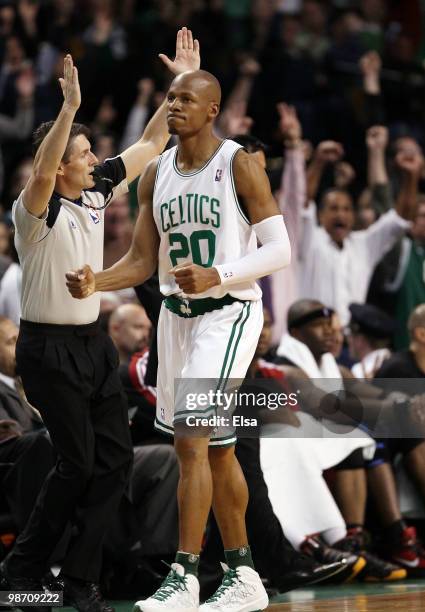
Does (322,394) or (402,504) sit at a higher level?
(322,394)

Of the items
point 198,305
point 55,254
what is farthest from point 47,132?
point 198,305

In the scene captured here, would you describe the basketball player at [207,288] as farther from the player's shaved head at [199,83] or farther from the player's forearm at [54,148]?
the player's forearm at [54,148]

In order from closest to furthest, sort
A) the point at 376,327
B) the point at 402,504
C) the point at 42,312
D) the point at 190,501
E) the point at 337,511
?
the point at 190,501 → the point at 42,312 → the point at 337,511 → the point at 402,504 → the point at 376,327

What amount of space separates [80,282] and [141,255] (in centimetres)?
56

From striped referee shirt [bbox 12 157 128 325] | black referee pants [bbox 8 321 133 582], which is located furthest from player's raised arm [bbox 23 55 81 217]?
black referee pants [bbox 8 321 133 582]

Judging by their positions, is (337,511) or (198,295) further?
(337,511)

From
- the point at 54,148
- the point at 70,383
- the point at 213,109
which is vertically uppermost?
the point at 213,109

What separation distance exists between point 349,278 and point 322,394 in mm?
2642

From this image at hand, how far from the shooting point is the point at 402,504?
7.66 metres

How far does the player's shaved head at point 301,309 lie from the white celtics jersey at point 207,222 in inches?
92.7

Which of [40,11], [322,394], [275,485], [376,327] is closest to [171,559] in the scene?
[275,485]

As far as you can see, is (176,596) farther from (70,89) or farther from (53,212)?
(70,89)

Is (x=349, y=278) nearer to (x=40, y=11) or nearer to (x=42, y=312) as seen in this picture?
(x=42, y=312)

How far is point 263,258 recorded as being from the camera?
17.2ft
